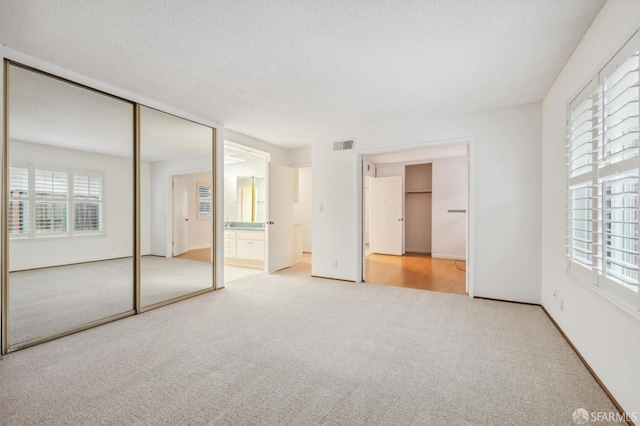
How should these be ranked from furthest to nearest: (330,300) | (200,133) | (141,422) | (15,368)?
(200,133) → (330,300) → (15,368) → (141,422)

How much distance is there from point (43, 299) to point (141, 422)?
2.38 metres

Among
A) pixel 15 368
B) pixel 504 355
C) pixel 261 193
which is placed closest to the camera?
pixel 15 368

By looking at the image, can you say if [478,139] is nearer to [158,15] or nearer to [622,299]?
[622,299]

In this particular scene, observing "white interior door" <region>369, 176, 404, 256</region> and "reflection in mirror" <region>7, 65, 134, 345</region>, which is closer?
"reflection in mirror" <region>7, 65, 134, 345</region>

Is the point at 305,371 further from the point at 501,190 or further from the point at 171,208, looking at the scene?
the point at 501,190

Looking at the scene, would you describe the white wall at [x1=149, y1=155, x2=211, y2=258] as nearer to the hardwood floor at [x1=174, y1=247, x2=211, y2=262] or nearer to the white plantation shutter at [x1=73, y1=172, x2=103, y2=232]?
the hardwood floor at [x1=174, y1=247, x2=211, y2=262]

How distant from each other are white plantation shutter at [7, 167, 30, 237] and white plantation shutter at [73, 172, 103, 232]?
0.41m

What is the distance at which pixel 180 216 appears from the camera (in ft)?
13.7

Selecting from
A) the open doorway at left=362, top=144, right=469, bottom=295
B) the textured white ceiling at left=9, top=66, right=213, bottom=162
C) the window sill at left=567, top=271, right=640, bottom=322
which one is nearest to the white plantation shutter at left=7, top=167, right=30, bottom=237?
the textured white ceiling at left=9, top=66, right=213, bottom=162

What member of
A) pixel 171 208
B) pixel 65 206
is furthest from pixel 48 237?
pixel 171 208

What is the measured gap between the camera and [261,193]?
254 inches

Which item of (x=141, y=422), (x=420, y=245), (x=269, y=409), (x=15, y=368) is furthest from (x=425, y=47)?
(x=420, y=245)

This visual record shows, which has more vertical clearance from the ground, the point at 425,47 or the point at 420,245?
the point at 425,47

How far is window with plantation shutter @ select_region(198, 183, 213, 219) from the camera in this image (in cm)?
420
